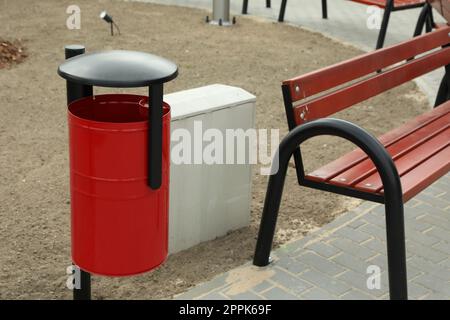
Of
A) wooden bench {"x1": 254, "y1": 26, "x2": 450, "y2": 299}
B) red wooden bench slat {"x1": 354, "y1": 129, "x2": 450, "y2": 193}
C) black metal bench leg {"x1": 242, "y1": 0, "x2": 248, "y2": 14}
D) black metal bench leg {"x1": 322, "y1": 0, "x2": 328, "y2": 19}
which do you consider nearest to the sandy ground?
black metal bench leg {"x1": 242, "y1": 0, "x2": 248, "y2": 14}

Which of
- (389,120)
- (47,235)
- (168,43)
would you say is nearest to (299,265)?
(47,235)

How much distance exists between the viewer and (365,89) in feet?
14.1

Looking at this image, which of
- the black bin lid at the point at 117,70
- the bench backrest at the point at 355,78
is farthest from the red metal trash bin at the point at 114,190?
the bench backrest at the point at 355,78

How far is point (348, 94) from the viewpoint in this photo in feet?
13.6

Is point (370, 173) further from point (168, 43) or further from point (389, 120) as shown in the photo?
point (168, 43)

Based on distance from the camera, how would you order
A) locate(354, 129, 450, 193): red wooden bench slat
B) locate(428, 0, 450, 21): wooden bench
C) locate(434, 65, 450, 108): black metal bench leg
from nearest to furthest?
locate(354, 129, 450, 193): red wooden bench slat → locate(434, 65, 450, 108): black metal bench leg → locate(428, 0, 450, 21): wooden bench

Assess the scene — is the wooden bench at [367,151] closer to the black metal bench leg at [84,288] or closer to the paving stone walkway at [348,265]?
the paving stone walkway at [348,265]

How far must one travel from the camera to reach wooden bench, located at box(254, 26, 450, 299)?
328 cm

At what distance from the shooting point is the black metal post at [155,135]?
9.42 feet

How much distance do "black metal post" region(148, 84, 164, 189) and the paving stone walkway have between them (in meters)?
0.88

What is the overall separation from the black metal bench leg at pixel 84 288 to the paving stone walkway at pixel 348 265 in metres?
0.52

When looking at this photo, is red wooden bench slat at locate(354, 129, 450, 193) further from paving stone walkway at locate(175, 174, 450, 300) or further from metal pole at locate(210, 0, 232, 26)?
metal pole at locate(210, 0, 232, 26)

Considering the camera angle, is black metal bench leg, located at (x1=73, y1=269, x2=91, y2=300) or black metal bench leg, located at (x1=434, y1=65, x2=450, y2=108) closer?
black metal bench leg, located at (x1=73, y1=269, x2=91, y2=300)

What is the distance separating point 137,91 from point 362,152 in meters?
3.13
